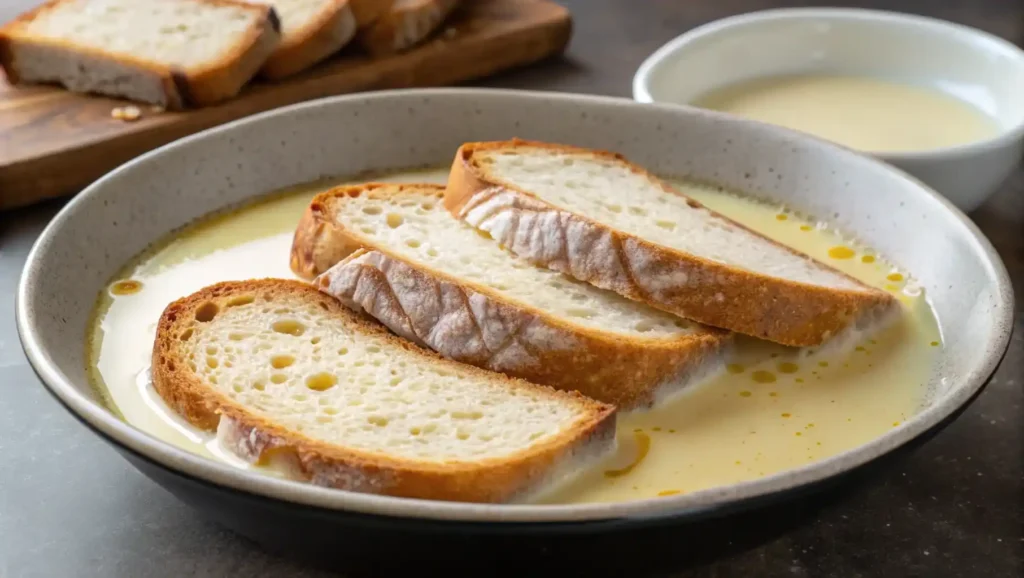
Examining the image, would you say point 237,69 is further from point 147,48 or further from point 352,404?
point 352,404

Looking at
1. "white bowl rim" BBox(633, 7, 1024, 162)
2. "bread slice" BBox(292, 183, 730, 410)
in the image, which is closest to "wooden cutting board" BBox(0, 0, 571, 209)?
"white bowl rim" BBox(633, 7, 1024, 162)

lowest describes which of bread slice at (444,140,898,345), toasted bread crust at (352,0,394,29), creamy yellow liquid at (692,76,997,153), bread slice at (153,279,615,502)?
creamy yellow liquid at (692,76,997,153)

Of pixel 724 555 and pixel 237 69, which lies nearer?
pixel 724 555

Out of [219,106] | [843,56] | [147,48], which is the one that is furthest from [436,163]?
[843,56]

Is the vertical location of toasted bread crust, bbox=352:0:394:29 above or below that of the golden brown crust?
above

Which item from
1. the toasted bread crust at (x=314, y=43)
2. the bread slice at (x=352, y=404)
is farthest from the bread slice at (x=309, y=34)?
the bread slice at (x=352, y=404)

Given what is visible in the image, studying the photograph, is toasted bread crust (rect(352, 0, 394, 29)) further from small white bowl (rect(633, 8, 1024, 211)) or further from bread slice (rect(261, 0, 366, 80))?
small white bowl (rect(633, 8, 1024, 211))

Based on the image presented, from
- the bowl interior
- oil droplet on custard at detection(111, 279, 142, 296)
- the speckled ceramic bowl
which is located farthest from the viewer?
the bowl interior
